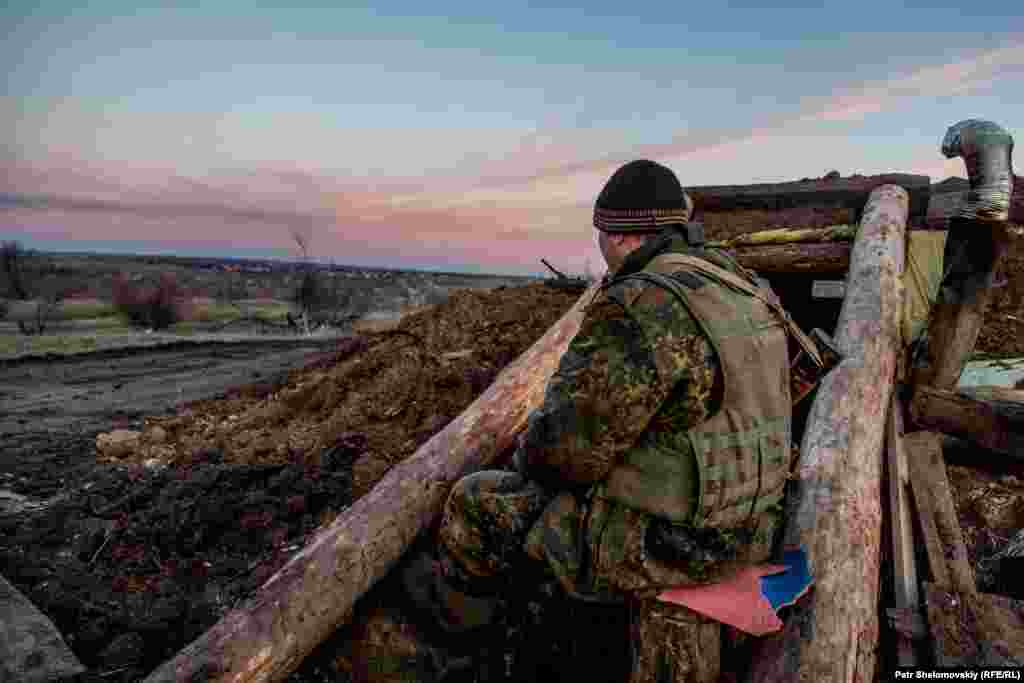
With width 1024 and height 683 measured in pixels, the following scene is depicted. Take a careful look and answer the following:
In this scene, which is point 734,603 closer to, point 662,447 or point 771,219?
point 662,447

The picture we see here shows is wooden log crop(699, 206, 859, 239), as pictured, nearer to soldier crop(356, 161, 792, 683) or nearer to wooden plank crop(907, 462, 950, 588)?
wooden plank crop(907, 462, 950, 588)

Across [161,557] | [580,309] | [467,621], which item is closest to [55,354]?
[161,557]

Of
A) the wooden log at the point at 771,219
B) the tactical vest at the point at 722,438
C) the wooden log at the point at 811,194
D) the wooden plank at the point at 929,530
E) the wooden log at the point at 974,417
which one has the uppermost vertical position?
the wooden log at the point at 811,194

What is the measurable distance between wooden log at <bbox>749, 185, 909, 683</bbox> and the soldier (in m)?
0.29

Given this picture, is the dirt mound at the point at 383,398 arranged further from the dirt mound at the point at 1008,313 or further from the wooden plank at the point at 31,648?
the dirt mound at the point at 1008,313

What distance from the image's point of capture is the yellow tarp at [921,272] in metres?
4.93

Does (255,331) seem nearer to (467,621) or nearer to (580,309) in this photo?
(580,309)

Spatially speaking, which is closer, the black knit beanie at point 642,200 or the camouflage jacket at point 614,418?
the camouflage jacket at point 614,418

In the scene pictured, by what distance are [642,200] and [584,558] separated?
1266 mm

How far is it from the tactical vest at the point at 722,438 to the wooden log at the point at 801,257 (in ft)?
11.0

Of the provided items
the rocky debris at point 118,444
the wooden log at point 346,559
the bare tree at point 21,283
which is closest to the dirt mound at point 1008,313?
the wooden log at point 346,559

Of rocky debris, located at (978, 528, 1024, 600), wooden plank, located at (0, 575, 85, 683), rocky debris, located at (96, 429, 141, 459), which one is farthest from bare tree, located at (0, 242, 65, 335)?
rocky debris, located at (978, 528, 1024, 600)

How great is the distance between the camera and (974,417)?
3570 millimetres

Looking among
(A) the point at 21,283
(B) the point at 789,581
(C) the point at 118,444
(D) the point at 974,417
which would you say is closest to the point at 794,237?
(D) the point at 974,417
